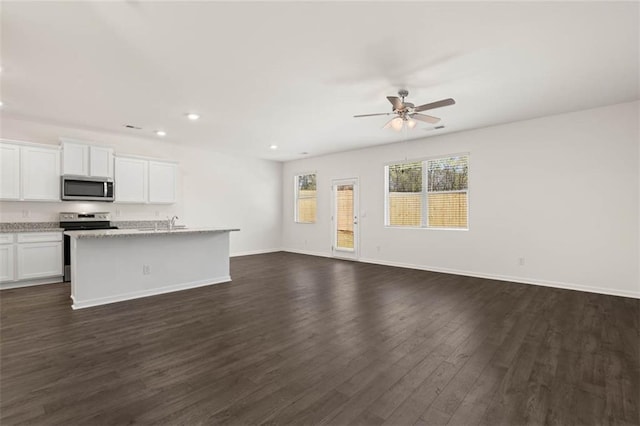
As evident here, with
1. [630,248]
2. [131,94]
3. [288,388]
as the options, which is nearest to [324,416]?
[288,388]

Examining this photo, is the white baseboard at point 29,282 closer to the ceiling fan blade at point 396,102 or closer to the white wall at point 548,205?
the ceiling fan blade at point 396,102

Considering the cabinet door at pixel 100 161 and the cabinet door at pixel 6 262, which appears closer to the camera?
the cabinet door at pixel 6 262

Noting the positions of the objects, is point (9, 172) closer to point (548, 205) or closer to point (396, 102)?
point (396, 102)

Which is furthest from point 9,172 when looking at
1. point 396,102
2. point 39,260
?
point 396,102

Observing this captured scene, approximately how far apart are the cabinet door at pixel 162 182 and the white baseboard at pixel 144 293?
8.52ft

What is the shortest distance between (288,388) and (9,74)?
4.62 meters

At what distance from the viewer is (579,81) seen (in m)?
3.75

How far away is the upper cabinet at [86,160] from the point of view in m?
5.51

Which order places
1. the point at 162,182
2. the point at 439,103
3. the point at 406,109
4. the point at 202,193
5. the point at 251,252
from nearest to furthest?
the point at 439,103, the point at 406,109, the point at 162,182, the point at 202,193, the point at 251,252

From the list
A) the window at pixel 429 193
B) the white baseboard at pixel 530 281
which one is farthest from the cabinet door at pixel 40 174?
the white baseboard at pixel 530 281

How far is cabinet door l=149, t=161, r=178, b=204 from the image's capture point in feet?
21.6

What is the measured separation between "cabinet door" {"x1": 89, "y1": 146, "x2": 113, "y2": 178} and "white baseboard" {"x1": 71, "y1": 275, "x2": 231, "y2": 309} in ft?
8.83

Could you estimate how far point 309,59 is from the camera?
3.21 m

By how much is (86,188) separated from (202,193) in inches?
98.4
